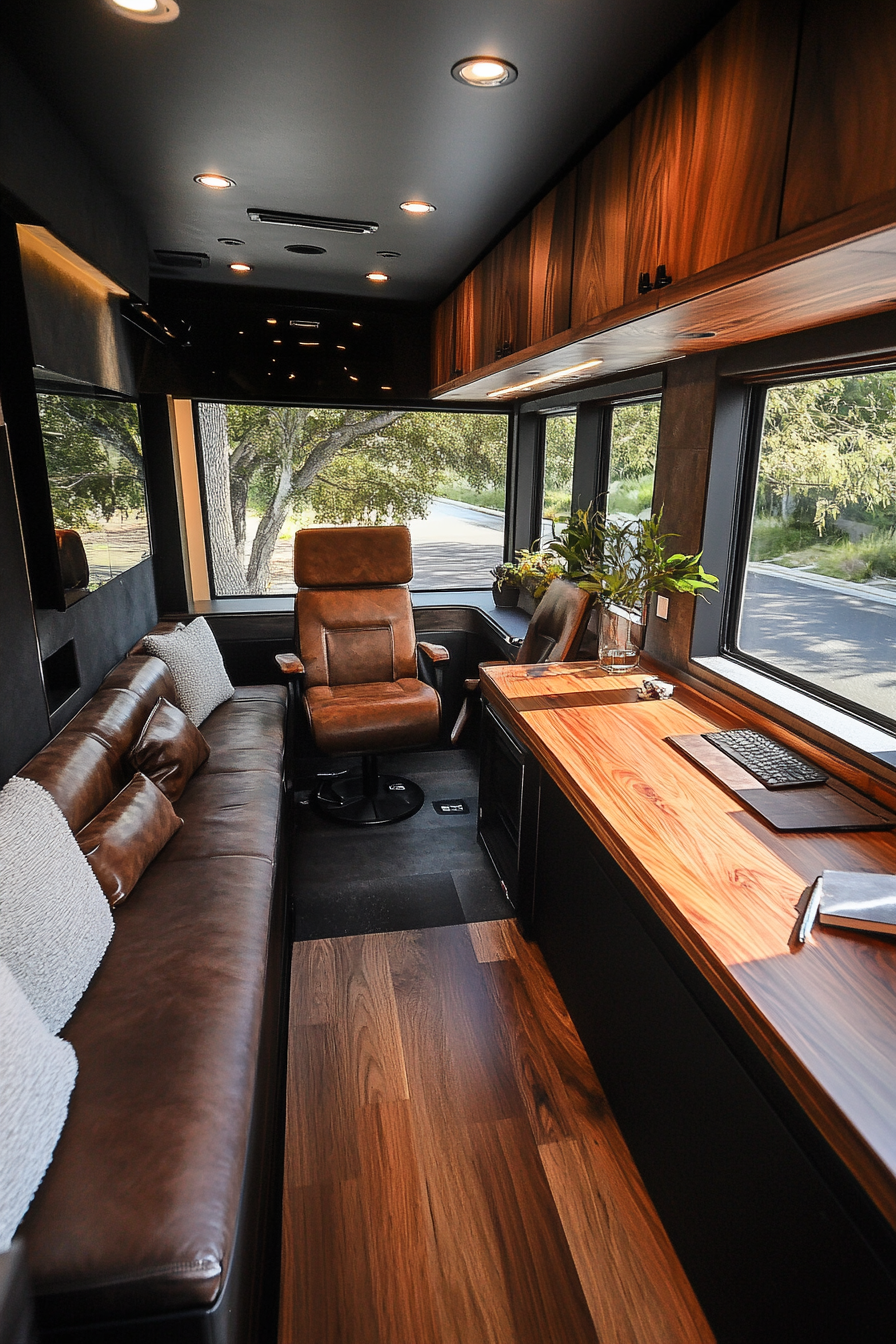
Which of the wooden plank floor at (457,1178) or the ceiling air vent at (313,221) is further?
the ceiling air vent at (313,221)

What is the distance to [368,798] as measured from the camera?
11.6 feet

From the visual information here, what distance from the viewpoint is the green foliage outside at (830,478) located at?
5.92 ft

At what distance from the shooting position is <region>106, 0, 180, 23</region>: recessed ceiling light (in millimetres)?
1357

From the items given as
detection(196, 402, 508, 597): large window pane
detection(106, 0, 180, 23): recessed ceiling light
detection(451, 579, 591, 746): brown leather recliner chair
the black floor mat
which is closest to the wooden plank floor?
the black floor mat

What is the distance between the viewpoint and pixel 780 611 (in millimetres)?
2305

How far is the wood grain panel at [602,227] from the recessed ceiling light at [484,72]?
1.05ft

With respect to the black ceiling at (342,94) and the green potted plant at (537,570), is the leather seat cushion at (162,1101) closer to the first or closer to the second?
the green potted plant at (537,570)

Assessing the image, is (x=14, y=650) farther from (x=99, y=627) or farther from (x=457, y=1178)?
(x=457, y=1178)

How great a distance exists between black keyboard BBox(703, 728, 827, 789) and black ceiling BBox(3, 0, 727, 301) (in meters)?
1.58

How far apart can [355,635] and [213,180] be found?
76.3 inches

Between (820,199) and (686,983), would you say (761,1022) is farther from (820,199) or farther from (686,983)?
(820,199)

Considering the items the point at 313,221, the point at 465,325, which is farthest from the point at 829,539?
the point at 313,221

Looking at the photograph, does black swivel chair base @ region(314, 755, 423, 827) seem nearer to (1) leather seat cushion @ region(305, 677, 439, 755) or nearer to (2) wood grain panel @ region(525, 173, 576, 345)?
(1) leather seat cushion @ region(305, 677, 439, 755)

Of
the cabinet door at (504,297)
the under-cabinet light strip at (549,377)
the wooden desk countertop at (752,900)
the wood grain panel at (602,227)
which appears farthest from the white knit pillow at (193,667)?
the wood grain panel at (602,227)
